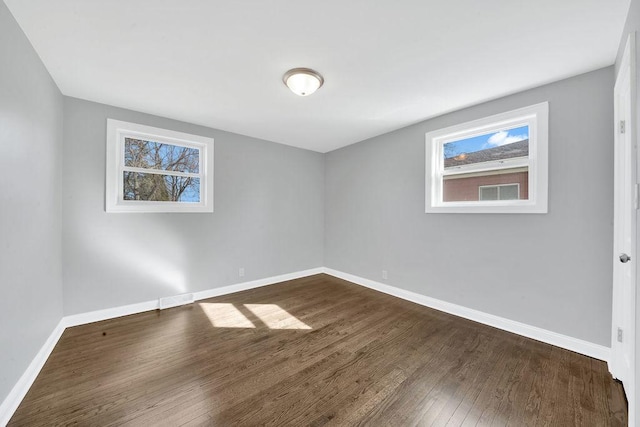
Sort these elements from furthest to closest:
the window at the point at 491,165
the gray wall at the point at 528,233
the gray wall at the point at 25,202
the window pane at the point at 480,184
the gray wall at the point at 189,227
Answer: the gray wall at the point at 189,227, the window pane at the point at 480,184, the window at the point at 491,165, the gray wall at the point at 528,233, the gray wall at the point at 25,202

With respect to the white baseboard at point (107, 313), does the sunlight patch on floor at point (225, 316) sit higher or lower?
lower

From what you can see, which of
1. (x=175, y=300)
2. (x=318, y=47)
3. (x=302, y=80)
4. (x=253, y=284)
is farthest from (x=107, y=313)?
(x=318, y=47)

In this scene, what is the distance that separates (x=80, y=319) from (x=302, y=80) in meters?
3.43

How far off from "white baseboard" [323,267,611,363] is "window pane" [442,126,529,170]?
172 cm

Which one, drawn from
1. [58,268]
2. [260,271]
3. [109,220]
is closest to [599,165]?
→ [260,271]

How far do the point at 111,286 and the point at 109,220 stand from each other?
2.51 feet

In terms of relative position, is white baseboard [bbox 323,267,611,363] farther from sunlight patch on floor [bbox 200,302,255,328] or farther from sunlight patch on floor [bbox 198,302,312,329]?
sunlight patch on floor [bbox 200,302,255,328]

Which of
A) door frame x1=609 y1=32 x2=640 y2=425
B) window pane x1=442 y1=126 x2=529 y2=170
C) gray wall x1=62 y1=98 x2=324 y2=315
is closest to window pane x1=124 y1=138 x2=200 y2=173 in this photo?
gray wall x1=62 y1=98 x2=324 y2=315

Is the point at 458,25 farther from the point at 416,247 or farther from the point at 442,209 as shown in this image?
the point at 416,247

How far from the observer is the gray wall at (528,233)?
2027 millimetres

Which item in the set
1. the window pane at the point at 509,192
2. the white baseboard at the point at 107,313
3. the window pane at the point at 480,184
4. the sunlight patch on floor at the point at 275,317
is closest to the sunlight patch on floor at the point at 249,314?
the sunlight patch on floor at the point at 275,317

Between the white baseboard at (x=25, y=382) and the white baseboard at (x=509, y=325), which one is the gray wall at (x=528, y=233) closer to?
the white baseboard at (x=509, y=325)

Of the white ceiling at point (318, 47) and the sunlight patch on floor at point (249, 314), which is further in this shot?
the sunlight patch on floor at point (249, 314)

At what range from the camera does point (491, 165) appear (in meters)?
2.67
